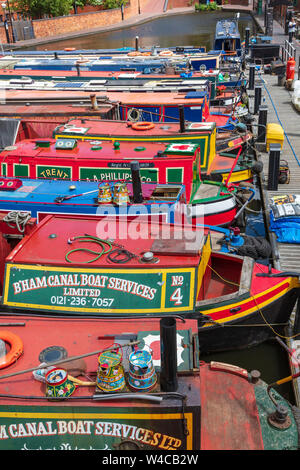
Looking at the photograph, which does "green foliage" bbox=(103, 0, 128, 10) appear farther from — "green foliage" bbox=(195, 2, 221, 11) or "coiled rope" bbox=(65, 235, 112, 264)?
"coiled rope" bbox=(65, 235, 112, 264)

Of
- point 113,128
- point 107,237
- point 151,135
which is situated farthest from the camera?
point 113,128

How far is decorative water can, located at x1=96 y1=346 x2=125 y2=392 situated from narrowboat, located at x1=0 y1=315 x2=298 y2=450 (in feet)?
0.04

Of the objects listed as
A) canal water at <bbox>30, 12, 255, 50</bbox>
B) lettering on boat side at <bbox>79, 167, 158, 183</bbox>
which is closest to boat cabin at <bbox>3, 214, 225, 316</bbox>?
lettering on boat side at <bbox>79, 167, 158, 183</bbox>

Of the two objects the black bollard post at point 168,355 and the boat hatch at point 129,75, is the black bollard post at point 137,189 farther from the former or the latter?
the boat hatch at point 129,75

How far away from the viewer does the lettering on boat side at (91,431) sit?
20.8ft

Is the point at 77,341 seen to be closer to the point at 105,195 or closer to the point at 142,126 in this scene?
the point at 105,195

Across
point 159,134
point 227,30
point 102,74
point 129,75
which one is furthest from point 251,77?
point 159,134

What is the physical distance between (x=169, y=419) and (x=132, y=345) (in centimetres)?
136

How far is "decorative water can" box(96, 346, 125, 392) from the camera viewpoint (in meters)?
6.32

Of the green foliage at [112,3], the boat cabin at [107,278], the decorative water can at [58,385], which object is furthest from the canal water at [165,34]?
the decorative water can at [58,385]

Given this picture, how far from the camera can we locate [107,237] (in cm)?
1052

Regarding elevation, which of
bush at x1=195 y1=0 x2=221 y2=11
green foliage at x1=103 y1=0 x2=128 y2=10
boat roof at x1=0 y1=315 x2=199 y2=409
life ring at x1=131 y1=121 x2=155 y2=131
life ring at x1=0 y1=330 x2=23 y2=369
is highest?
green foliage at x1=103 y1=0 x2=128 y2=10

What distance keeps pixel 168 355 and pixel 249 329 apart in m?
5.19
